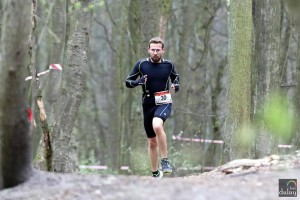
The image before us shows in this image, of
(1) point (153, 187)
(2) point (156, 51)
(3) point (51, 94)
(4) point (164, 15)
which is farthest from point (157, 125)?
(4) point (164, 15)

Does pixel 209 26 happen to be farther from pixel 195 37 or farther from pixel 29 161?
pixel 29 161

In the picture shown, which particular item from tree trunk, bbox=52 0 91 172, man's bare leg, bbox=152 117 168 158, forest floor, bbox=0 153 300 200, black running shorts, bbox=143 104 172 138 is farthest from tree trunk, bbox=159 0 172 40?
forest floor, bbox=0 153 300 200

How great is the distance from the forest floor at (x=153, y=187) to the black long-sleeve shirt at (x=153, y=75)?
2.52m

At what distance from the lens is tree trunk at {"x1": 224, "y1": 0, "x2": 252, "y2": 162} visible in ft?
35.4

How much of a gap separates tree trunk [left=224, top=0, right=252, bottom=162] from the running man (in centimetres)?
133

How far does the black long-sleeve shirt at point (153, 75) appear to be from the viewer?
9938mm

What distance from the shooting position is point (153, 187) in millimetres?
7016

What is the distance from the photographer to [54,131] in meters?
11.0

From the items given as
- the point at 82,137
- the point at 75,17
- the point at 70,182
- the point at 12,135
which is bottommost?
the point at 82,137

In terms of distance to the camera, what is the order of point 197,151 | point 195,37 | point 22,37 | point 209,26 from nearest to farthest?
1. point 22,37
2. point 197,151
3. point 209,26
4. point 195,37

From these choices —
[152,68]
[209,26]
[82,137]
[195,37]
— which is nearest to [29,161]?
[152,68]

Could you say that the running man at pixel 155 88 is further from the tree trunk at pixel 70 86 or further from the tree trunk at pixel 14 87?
the tree trunk at pixel 14 87

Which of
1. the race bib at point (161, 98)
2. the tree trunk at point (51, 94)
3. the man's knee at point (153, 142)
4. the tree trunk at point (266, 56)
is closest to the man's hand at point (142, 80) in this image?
the race bib at point (161, 98)

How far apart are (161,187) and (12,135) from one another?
180cm
